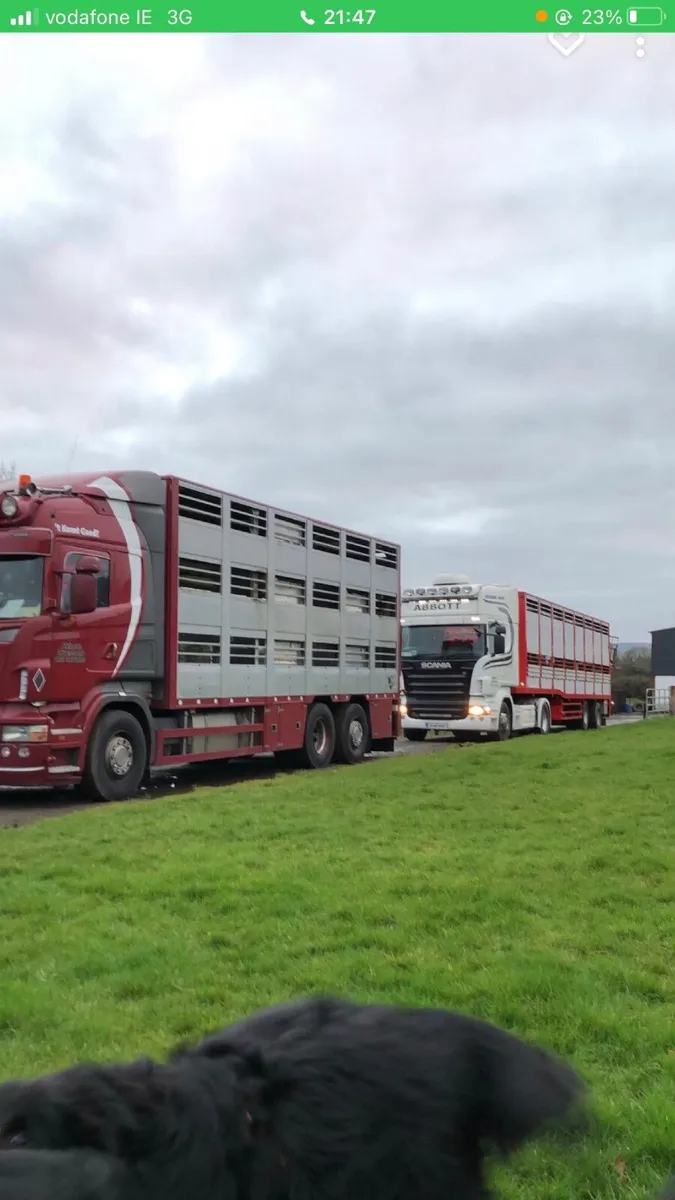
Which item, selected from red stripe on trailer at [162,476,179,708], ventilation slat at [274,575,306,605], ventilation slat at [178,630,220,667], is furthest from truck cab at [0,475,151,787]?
ventilation slat at [274,575,306,605]

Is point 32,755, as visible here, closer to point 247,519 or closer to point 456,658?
point 247,519

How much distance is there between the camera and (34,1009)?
4297 millimetres

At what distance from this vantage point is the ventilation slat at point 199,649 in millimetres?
13875

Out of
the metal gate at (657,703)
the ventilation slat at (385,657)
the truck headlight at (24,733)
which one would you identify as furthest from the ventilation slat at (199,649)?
the metal gate at (657,703)

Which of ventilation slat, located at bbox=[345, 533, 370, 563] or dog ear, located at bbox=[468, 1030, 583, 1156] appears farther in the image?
ventilation slat, located at bbox=[345, 533, 370, 563]

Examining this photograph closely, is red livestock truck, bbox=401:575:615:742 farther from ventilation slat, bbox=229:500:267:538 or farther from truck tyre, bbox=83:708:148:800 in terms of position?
truck tyre, bbox=83:708:148:800

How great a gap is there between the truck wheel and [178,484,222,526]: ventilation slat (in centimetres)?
1087

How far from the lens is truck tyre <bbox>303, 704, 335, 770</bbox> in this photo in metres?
17.1

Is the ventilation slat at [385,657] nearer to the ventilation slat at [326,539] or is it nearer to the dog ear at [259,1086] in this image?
the ventilation slat at [326,539]

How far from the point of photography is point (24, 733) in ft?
39.0

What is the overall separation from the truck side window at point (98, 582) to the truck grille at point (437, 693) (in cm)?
1158

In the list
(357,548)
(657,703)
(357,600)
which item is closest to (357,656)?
(357,600)

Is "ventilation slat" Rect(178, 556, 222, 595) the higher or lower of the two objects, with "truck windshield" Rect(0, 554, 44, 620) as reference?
higher

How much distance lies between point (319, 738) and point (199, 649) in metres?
4.16
